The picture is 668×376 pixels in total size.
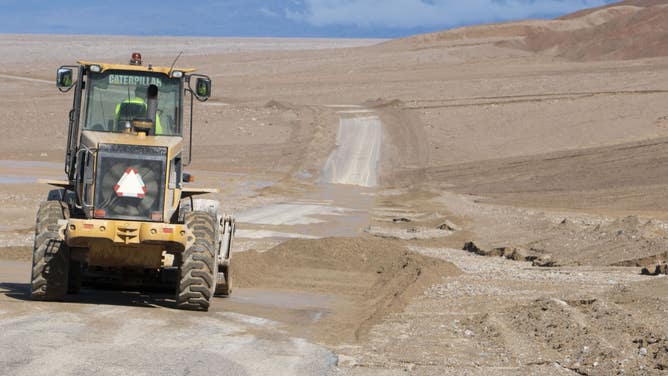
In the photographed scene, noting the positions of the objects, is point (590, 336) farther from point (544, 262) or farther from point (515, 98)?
point (515, 98)

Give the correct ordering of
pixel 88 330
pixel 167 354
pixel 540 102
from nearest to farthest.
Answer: pixel 167 354 → pixel 88 330 → pixel 540 102

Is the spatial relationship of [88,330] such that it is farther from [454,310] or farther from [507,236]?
[507,236]

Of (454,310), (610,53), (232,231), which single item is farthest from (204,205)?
(610,53)

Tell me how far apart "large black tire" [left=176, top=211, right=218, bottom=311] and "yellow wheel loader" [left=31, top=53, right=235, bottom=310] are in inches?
0.5

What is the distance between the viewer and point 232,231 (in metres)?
15.2

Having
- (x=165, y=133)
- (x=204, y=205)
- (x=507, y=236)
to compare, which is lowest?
(x=507, y=236)

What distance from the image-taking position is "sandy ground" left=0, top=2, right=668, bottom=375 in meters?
11.4

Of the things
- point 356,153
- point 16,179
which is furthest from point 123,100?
point 356,153

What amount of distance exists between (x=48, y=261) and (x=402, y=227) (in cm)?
1538

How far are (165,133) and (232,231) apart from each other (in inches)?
75.1

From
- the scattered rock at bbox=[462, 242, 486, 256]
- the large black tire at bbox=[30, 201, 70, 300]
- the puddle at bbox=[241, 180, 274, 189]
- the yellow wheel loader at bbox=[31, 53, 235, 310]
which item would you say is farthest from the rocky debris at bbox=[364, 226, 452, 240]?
the large black tire at bbox=[30, 201, 70, 300]

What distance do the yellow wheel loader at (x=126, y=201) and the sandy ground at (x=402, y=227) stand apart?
0.47 meters

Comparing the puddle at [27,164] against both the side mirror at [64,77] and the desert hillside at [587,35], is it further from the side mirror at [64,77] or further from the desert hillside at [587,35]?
the desert hillside at [587,35]

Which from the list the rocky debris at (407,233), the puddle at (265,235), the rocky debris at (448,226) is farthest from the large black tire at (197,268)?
the rocky debris at (448,226)
